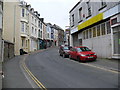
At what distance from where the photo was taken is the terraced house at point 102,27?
1327 centimetres

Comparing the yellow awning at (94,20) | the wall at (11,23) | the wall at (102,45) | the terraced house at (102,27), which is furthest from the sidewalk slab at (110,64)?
the wall at (11,23)

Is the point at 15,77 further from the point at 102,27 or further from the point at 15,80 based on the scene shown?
the point at 102,27

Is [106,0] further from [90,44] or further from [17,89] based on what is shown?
[17,89]

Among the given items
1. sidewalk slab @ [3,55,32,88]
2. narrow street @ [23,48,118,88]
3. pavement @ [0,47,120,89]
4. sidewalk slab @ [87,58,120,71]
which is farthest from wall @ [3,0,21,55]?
sidewalk slab @ [87,58,120,71]

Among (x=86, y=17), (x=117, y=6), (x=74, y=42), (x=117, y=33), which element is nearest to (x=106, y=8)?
(x=117, y=6)

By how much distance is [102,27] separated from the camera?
52.3 feet

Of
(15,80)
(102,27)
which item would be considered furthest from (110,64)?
(15,80)

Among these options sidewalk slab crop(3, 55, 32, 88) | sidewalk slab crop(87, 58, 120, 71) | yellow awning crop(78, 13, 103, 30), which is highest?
yellow awning crop(78, 13, 103, 30)

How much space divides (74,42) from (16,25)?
1332 centimetres

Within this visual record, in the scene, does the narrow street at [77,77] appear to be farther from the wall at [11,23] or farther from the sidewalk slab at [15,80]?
the wall at [11,23]

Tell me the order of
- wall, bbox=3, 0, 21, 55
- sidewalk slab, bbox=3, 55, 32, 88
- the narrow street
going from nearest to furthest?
the narrow street
sidewalk slab, bbox=3, 55, 32, 88
wall, bbox=3, 0, 21, 55

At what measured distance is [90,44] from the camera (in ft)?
61.1

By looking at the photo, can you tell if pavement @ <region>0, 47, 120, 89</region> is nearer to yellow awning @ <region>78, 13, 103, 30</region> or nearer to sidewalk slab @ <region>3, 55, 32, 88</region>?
sidewalk slab @ <region>3, 55, 32, 88</region>

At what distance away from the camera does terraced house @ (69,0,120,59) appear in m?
13.3
